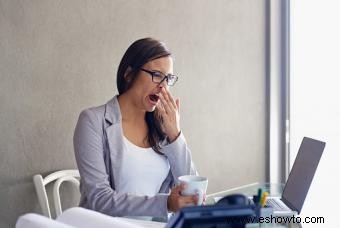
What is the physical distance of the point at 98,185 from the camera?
1408 millimetres

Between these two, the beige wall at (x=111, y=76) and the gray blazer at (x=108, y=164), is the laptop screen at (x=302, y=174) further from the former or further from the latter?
the beige wall at (x=111, y=76)

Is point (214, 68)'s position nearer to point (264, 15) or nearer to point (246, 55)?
point (246, 55)

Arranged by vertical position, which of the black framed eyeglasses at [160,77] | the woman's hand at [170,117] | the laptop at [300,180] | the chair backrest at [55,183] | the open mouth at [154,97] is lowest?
the chair backrest at [55,183]

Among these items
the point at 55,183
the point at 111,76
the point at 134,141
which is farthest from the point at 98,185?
the point at 111,76

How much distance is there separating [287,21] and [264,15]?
0.14 m

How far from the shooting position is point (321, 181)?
2.51m

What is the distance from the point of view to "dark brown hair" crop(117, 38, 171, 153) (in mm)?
1540

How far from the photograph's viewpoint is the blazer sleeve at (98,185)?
1340 millimetres

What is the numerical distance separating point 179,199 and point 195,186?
6 cm

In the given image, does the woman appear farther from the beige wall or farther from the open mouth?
the beige wall

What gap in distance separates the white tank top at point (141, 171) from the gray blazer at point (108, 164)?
2 cm

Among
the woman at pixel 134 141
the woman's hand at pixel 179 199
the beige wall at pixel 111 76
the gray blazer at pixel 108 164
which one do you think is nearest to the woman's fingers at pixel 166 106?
the woman at pixel 134 141

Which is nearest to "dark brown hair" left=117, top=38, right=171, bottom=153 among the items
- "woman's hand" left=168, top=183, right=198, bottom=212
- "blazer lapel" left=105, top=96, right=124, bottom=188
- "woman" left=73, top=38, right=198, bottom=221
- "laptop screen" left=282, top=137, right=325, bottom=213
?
"woman" left=73, top=38, right=198, bottom=221

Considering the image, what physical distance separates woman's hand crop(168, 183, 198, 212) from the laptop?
0.32 m
